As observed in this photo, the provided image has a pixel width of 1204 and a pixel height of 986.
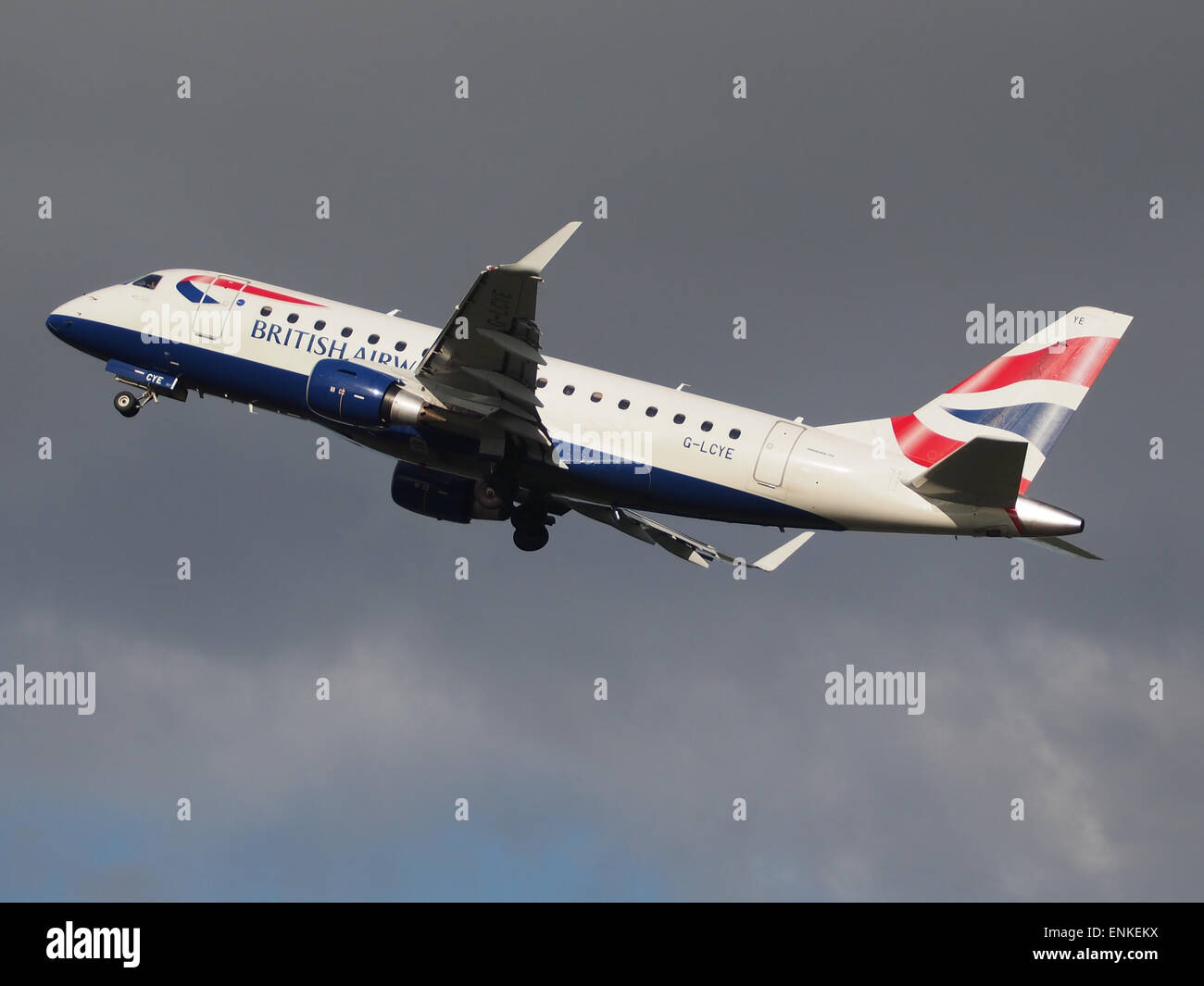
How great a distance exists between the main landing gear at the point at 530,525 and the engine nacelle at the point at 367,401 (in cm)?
676

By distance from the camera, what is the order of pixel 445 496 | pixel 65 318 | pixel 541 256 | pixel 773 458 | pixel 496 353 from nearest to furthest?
pixel 541 256 → pixel 496 353 → pixel 773 458 → pixel 445 496 → pixel 65 318

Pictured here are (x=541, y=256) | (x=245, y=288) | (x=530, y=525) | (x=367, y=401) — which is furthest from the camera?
(x=530, y=525)

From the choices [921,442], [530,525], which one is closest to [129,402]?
[530,525]

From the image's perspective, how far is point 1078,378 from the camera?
1869 inches

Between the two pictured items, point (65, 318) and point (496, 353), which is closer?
point (496, 353)

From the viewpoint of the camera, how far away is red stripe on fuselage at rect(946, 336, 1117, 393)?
1873 inches

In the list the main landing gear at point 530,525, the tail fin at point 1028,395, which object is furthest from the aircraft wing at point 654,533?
the tail fin at point 1028,395

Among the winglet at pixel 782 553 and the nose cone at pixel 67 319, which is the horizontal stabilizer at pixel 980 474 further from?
the nose cone at pixel 67 319

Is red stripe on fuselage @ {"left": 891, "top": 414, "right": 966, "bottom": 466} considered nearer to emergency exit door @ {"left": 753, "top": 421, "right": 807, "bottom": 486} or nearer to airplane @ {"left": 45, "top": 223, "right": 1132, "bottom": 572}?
airplane @ {"left": 45, "top": 223, "right": 1132, "bottom": 572}

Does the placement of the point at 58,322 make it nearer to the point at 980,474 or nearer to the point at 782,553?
the point at 782,553

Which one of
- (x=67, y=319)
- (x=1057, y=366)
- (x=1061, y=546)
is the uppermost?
(x=67, y=319)

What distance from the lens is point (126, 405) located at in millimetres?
53062

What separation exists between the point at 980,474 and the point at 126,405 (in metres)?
27.3

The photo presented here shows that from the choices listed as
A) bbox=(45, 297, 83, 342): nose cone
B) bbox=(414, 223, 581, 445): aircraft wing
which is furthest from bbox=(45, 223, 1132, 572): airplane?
bbox=(45, 297, 83, 342): nose cone
